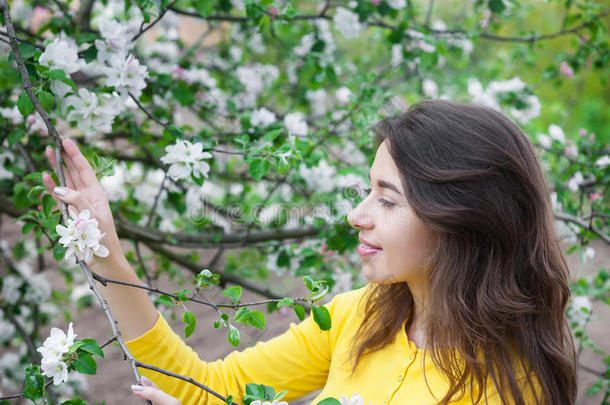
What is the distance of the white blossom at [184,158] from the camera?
1.49m

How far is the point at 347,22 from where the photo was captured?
2312mm

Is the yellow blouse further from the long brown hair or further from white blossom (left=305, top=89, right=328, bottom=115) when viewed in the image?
white blossom (left=305, top=89, right=328, bottom=115)

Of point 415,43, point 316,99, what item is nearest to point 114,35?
point 415,43

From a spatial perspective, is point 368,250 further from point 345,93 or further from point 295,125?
point 345,93

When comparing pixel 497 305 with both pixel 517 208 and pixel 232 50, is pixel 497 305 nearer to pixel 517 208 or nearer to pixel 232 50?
pixel 517 208

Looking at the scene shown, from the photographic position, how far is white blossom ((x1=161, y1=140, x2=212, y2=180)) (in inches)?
58.5

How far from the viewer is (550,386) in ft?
4.07

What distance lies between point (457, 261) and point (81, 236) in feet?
2.52

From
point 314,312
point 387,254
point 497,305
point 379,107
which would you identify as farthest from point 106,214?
point 379,107

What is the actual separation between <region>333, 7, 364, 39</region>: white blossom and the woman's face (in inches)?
47.5

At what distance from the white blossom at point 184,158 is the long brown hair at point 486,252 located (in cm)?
50

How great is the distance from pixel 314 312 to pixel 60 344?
0.46 metres

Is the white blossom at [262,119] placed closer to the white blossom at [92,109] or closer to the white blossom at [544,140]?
the white blossom at [92,109]

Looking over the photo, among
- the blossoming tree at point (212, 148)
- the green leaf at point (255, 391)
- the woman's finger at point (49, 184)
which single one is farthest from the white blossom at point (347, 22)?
the green leaf at point (255, 391)
